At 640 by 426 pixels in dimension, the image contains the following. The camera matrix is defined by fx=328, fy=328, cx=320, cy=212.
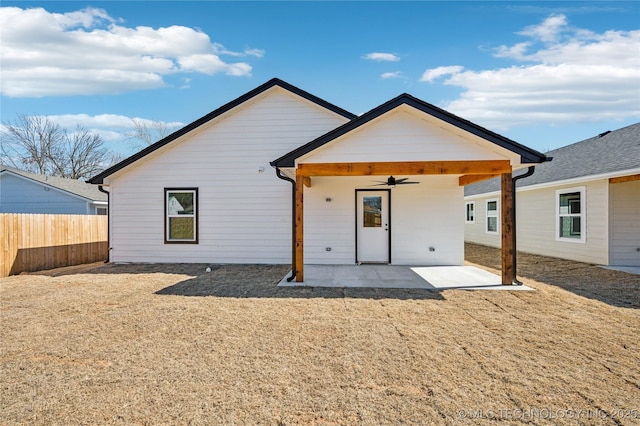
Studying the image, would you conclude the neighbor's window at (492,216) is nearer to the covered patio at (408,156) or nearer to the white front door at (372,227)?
the covered patio at (408,156)

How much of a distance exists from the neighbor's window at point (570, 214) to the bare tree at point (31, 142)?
37.4 metres

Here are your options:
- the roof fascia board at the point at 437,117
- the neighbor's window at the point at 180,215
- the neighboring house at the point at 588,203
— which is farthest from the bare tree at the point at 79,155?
the neighboring house at the point at 588,203

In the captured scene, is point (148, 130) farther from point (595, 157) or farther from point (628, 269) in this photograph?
point (628, 269)

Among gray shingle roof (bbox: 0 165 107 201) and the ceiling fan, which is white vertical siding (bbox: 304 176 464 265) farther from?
gray shingle roof (bbox: 0 165 107 201)

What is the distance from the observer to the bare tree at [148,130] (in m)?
28.1

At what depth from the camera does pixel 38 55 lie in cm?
1662

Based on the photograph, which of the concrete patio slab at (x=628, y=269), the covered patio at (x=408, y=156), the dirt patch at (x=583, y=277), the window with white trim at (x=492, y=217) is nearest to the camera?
the dirt patch at (x=583, y=277)

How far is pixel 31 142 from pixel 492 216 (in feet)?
120

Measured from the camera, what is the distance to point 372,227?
9.78 m

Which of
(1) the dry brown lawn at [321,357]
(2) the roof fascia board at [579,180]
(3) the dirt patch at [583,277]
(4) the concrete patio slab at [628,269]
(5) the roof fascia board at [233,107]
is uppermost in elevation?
(5) the roof fascia board at [233,107]

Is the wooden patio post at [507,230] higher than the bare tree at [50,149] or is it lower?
lower

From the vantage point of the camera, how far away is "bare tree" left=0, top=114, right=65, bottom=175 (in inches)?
1098

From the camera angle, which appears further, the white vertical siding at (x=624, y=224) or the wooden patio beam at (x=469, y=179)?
the white vertical siding at (x=624, y=224)

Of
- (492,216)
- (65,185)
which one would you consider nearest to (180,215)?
(65,185)
